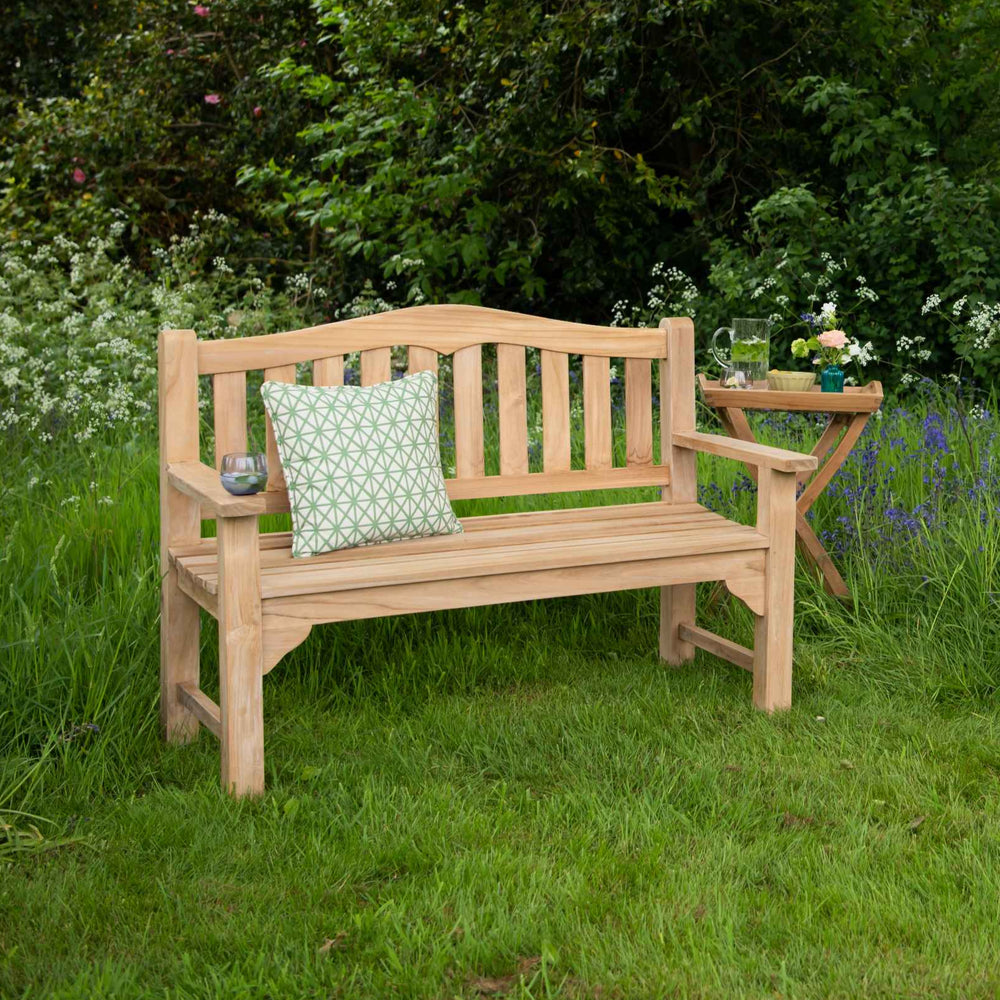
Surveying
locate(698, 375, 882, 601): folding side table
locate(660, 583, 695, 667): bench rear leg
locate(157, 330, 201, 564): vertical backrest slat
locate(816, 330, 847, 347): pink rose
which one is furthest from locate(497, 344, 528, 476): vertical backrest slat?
locate(816, 330, 847, 347): pink rose

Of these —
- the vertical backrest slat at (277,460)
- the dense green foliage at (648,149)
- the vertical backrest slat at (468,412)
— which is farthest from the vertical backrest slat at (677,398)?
the dense green foliage at (648,149)

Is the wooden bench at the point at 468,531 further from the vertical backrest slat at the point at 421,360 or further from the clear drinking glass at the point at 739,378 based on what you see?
the clear drinking glass at the point at 739,378

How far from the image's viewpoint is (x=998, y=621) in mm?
3740

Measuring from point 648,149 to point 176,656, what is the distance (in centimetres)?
597

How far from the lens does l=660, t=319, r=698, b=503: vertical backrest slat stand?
395cm

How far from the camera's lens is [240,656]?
2900 mm

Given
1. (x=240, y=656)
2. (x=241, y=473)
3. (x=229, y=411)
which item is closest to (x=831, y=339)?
(x=229, y=411)

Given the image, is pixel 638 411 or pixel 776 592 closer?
pixel 776 592

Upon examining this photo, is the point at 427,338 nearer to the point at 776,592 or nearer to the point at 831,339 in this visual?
the point at 776,592

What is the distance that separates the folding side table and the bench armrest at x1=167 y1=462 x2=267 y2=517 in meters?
1.75

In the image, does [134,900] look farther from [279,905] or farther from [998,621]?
[998,621]

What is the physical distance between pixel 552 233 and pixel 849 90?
6.97ft

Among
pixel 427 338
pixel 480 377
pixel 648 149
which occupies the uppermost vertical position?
pixel 648 149

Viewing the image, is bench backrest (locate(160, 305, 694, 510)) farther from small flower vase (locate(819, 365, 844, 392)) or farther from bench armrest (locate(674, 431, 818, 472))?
small flower vase (locate(819, 365, 844, 392))
